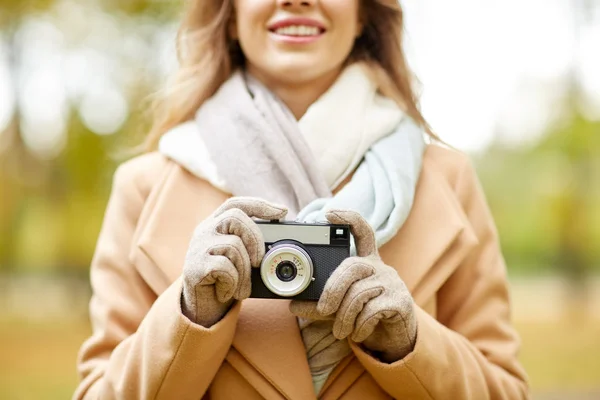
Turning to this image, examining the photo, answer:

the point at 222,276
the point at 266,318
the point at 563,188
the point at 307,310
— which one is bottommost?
the point at 563,188

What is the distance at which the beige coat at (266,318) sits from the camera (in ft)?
5.37

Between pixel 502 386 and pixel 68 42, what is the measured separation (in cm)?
618

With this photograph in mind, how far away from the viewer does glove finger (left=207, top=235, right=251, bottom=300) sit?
147 cm

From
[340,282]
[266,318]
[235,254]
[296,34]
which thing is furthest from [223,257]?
[296,34]

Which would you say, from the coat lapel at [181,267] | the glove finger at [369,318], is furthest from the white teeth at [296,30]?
the glove finger at [369,318]

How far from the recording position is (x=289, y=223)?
1572mm

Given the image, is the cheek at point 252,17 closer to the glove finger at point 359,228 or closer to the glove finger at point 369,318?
the glove finger at point 359,228

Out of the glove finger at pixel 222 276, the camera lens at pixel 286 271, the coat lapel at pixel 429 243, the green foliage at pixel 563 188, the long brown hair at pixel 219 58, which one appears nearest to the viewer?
the glove finger at pixel 222 276

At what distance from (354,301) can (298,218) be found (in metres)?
0.30

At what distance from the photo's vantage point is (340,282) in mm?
1513

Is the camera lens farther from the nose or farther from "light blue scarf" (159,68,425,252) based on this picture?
the nose

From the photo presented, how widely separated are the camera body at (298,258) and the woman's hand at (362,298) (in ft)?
0.10

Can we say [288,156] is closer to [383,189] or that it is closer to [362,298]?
[383,189]

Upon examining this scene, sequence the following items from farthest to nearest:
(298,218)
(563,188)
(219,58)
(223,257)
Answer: (563,188)
(219,58)
(298,218)
(223,257)
